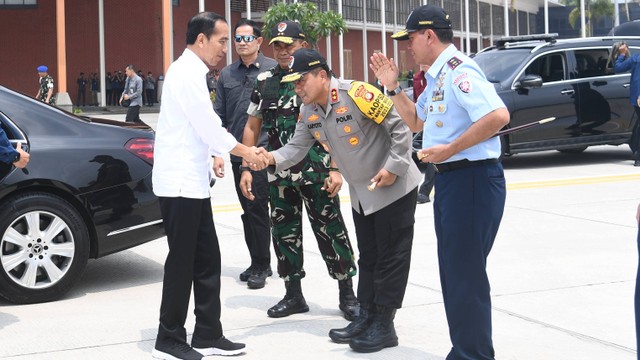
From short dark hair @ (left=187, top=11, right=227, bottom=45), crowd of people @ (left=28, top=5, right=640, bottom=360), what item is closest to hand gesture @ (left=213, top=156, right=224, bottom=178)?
crowd of people @ (left=28, top=5, right=640, bottom=360)

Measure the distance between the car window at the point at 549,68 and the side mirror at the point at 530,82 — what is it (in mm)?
577

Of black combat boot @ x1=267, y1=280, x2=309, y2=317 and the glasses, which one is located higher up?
the glasses

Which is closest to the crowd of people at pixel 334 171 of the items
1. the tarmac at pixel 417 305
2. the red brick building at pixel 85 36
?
the tarmac at pixel 417 305

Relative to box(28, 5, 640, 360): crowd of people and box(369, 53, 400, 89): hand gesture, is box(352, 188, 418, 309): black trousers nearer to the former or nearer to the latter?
box(28, 5, 640, 360): crowd of people

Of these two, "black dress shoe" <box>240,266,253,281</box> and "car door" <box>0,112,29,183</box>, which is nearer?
"car door" <box>0,112,29,183</box>

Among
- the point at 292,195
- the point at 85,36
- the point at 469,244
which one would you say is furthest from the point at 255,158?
the point at 85,36

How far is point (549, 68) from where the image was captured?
575 inches

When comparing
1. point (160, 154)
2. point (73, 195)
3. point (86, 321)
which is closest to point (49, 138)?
point (73, 195)

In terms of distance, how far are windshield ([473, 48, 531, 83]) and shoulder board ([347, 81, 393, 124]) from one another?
9.28 metres

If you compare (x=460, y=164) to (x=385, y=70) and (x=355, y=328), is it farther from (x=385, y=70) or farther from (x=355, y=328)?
(x=355, y=328)

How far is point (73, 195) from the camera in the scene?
264 inches

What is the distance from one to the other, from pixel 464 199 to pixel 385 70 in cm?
76

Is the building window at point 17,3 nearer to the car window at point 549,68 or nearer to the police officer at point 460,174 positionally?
the car window at point 549,68

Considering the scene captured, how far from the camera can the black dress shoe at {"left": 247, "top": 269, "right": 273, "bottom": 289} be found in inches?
277
